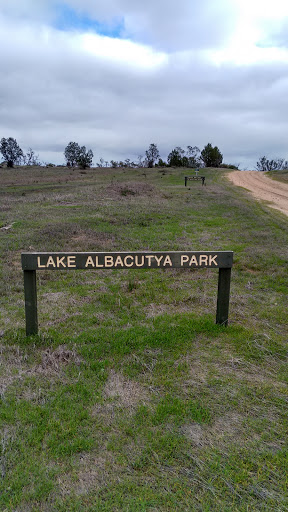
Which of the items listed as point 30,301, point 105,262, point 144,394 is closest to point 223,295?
point 105,262

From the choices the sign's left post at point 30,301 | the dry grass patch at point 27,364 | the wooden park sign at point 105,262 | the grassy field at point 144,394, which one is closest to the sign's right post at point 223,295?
the wooden park sign at point 105,262

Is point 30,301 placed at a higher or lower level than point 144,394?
higher

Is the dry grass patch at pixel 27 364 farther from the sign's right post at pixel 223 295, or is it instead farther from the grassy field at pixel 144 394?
the sign's right post at pixel 223 295

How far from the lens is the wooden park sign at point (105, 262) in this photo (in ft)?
13.4

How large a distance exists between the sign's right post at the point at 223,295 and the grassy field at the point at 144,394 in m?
0.15

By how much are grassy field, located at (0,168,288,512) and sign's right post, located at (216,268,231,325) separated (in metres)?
0.15

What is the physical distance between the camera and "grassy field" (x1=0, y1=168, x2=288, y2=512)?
2281mm

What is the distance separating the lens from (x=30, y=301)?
4.21 meters

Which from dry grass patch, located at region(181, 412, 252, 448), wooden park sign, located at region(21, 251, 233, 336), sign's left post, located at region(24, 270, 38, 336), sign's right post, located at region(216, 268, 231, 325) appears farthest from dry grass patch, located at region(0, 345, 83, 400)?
sign's right post, located at region(216, 268, 231, 325)

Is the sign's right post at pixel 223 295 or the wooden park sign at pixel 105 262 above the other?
the wooden park sign at pixel 105 262

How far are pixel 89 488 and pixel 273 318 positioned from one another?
11.5 ft

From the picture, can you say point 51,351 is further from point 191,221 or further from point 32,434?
point 191,221

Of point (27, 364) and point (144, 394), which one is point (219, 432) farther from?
point (27, 364)

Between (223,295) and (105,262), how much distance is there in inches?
67.3
